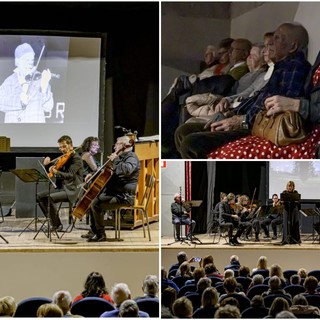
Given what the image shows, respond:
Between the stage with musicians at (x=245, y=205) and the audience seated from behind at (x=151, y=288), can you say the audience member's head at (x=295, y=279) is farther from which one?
the audience seated from behind at (x=151, y=288)

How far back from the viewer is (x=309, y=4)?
620 centimetres

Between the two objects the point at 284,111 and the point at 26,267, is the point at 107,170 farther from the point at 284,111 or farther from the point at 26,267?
the point at 284,111

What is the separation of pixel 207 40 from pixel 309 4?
0.88m

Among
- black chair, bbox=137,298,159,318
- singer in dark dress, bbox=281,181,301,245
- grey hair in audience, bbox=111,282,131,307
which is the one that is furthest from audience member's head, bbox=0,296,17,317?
singer in dark dress, bbox=281,181,301,245

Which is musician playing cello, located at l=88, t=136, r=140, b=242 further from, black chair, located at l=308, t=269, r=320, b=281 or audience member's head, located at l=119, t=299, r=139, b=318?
black chair, located at l=308, t=269, r=320, b=281

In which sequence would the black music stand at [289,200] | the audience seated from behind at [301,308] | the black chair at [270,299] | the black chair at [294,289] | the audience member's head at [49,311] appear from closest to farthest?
the audience member's head at [49,311], the audience seated from behind at [301,308], the black chair at [270,299], the black chair at [294,289], the black music stand at [289,200]

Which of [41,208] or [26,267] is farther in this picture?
[41,208]

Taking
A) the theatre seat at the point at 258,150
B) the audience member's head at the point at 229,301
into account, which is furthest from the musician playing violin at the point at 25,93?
the audience member's head at the point at 229,301

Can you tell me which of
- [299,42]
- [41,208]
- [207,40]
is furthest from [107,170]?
[299,42]

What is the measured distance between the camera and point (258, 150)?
639cm

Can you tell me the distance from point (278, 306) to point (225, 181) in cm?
251

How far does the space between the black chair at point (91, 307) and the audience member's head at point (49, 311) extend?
205 millimetres

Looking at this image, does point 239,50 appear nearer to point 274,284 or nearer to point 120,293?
point 274,284

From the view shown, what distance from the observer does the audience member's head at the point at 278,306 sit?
569 cm
